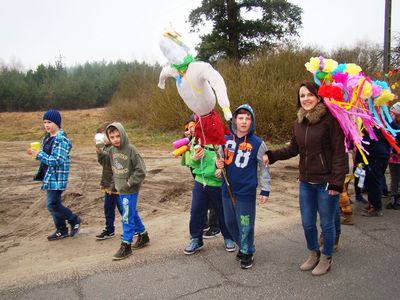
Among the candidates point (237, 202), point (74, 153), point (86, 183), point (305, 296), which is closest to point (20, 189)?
point (86, 183)

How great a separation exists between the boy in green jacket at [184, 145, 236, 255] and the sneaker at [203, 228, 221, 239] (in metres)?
0.40

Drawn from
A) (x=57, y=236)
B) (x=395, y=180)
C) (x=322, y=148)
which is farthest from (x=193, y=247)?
(x=395, y=180)

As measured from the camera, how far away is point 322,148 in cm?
350

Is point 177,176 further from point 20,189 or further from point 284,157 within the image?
point 284,157

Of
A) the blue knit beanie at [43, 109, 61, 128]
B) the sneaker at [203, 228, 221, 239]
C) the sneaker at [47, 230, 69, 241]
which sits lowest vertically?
the sneaker at [47, 230, 69, 241]

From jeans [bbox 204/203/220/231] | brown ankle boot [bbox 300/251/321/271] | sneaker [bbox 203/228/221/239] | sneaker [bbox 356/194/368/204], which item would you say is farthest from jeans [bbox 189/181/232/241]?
sneaker [bbox 356/194/368/204]

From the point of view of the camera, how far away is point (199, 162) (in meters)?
4.23

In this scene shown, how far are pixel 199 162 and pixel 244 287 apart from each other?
140 cm

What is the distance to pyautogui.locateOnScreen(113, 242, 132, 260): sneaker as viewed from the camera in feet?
13.6

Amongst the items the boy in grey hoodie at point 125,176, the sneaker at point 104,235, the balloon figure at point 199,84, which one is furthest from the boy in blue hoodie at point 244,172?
the sneaker at point 104,235

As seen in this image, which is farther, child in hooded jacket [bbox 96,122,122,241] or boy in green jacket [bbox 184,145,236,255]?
child in hooded jacket [bbox 96,122,122,241]

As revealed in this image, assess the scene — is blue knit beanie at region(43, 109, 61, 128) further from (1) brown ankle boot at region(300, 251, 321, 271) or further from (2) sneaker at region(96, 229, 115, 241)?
(1) brown ankle boot at region(300, 251, 321, 271)

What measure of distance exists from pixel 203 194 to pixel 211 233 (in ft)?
2.72

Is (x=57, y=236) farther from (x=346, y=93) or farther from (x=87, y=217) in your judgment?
(x=346, y=93)
